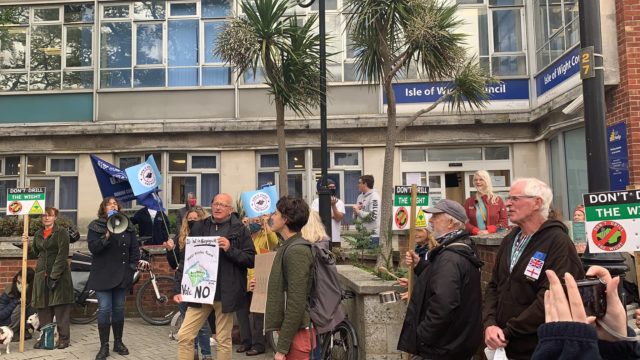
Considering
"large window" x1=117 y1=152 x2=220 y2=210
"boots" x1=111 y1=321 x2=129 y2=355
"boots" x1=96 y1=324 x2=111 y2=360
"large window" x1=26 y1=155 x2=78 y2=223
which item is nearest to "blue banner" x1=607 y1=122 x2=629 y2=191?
"boots" x1=111 y1=321 x2=129 y2=355

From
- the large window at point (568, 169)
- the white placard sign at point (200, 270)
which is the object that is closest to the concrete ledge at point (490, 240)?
the white placard sign at point (200, 270)

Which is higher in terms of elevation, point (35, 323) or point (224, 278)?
point (224, 278)

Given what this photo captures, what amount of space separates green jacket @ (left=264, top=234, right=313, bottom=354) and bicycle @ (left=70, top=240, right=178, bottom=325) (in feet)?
17.8

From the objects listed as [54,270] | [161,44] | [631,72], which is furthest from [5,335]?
[161,44]

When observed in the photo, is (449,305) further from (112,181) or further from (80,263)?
(112,181)

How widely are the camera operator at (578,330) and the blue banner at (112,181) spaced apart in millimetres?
11975

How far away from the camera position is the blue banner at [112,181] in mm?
12523

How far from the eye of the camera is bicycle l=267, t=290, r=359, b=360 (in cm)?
502

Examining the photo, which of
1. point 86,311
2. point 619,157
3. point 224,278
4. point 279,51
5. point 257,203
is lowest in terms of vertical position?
point 86,311

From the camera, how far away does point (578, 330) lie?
1536 millimetres

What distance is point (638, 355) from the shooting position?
5.80ft

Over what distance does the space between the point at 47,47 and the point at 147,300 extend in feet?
37.8

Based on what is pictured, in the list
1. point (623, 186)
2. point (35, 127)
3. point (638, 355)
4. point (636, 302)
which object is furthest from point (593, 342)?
point (35, 127)

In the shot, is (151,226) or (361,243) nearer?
(361,243)
